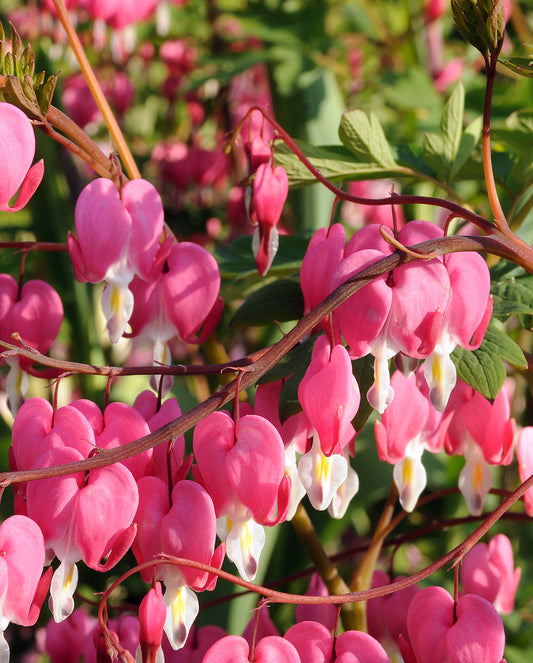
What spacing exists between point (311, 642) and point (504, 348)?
25 cm

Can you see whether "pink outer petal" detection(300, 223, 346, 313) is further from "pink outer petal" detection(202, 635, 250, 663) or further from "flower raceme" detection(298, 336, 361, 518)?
"pink outer petal" detection(202, 635, 250, 663)

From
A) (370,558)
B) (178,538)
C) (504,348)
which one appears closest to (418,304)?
(504,348)

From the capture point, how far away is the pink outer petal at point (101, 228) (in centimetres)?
58

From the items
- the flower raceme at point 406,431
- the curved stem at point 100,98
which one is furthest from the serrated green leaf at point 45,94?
the flower raceme at point 406,431

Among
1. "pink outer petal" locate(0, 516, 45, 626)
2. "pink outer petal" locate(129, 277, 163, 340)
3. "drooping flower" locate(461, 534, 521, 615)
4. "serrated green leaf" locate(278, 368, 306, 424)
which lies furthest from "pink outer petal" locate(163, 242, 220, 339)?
"drooping flower" locate(461, 534, 521, 615)

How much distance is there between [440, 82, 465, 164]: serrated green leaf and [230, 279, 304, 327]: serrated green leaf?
7.6 inches

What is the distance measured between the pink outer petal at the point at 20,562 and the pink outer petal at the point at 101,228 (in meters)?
0.20

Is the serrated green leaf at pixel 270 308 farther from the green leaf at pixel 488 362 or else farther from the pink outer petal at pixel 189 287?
the green leaf at pixel 488 362

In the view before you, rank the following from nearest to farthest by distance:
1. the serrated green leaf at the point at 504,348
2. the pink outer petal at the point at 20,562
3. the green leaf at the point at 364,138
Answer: the pink outer petal at the point at 20,562 < the serrated green leaf at the point at 504,348 < the green leaf at the point at 364,138

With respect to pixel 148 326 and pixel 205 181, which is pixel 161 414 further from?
pixel 205 181

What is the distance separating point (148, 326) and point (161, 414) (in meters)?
0.09

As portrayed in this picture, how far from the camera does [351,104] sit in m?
1.84

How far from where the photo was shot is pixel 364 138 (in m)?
0.68

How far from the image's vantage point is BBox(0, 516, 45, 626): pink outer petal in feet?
1.51
